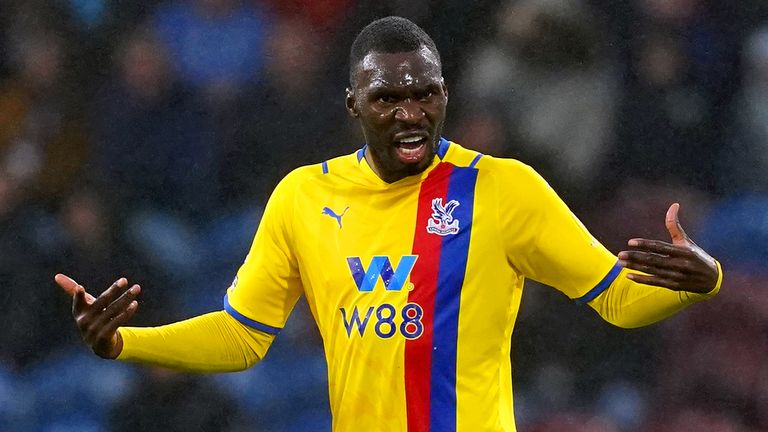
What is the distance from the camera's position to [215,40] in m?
4.53

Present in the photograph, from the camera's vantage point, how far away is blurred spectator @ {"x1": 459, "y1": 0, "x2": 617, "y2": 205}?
441 cm

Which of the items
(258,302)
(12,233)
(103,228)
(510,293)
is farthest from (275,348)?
(510,293)

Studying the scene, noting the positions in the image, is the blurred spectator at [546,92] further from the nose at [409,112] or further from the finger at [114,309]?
the finger at [114,309]

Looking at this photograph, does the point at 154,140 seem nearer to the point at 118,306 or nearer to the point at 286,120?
the point at 286,120

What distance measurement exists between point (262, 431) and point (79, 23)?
1.64m

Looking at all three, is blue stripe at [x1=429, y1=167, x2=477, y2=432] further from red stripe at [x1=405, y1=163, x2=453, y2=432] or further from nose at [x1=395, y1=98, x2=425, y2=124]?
nose at [x1=395, y1=98, x2=425, y2=124]

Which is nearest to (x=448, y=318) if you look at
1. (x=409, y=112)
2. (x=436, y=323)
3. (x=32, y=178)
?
(x=436, y=323)

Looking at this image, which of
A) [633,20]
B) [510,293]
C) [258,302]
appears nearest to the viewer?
[510,293]

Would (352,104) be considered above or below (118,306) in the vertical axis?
above

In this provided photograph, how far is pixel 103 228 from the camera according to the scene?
4.48m

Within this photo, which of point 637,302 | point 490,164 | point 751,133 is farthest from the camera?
point 751,133

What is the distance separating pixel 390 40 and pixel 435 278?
1.97 ft

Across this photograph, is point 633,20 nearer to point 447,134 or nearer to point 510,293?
point 447,134

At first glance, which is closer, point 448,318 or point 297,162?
point 448,318
